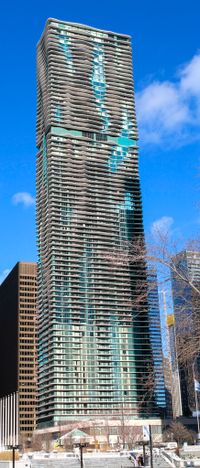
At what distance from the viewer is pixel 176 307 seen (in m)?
15.5

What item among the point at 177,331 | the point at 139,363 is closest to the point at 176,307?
the point at 177,331

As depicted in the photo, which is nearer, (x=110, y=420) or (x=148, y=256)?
(x=148, y=256)

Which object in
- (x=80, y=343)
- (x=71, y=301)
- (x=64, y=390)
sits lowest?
(x=64, y=390)

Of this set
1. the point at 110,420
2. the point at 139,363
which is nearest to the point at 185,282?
the point at 110,420

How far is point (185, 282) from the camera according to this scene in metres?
15.4

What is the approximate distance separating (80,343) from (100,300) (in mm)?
15840

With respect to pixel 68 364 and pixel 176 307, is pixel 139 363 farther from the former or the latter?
pixel 176 307

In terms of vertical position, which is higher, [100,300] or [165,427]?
[100,300]

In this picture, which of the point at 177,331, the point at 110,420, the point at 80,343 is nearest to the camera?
the point at 177,331

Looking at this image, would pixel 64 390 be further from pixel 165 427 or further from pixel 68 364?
pixel 165 427

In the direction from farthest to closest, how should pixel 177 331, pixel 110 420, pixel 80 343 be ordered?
pixel 80 343
pixel 110 420
pixel 177 331

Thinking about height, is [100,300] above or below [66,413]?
above

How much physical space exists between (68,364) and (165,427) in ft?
117

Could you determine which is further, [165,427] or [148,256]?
[165,427]
